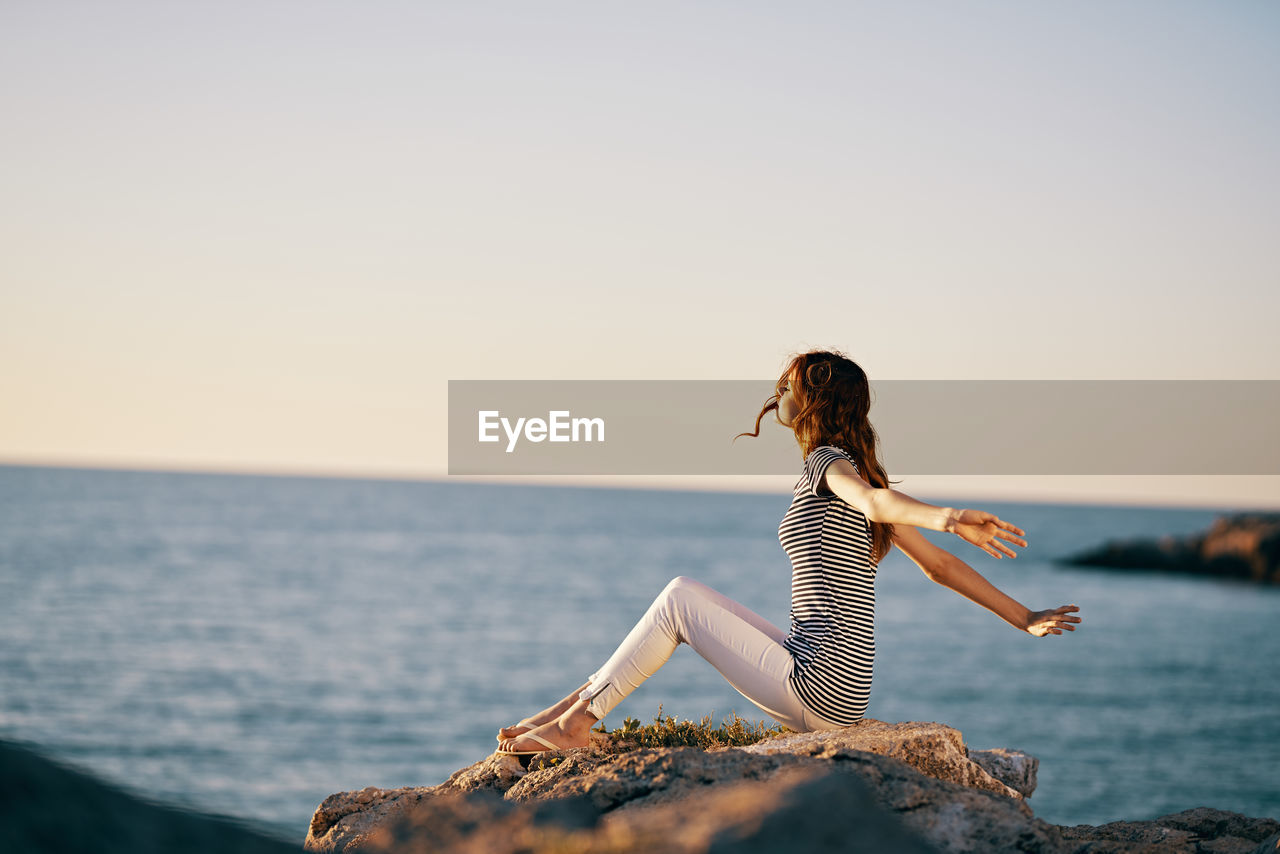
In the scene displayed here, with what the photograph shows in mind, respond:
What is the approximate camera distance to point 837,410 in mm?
6102

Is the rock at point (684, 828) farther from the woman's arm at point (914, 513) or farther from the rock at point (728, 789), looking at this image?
the woman's arm at point (914, 513)

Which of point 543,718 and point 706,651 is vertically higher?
point 706,651

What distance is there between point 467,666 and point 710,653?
36.1 meters

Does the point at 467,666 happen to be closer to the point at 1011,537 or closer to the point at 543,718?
the point at 543,718

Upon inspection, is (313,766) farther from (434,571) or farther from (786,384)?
(434,571)

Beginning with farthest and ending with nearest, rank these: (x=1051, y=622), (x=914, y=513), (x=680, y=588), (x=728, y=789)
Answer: (x=680, y=588) → (x=1051, y=622) → (x=914, y=513) → (x=728, y=789)

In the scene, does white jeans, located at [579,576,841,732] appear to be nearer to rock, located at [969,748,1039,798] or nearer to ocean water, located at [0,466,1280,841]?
rock, located at [969,748,1039,798]

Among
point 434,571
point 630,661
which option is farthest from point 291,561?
point 630,661

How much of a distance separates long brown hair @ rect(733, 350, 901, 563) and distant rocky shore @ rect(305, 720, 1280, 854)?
151 cm

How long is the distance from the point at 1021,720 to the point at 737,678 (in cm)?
3085

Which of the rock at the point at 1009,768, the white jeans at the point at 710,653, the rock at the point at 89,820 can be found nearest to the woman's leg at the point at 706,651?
the white jeans at the point at 710,653

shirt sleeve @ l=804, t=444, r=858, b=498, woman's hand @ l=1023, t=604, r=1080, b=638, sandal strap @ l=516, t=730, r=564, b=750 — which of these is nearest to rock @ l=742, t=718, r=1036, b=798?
woman's hand @ l=1023, t=604, r=1080, b=638

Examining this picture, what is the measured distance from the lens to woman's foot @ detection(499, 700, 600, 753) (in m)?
5.93

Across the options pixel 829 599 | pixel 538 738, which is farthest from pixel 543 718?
pixel 829 599
